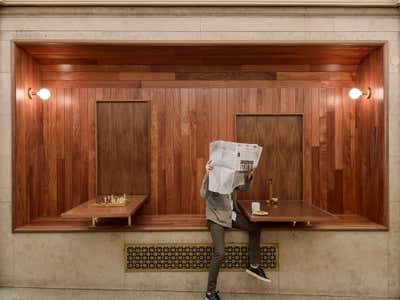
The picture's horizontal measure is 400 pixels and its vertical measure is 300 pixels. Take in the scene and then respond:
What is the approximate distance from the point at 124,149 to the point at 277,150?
82.1 inches

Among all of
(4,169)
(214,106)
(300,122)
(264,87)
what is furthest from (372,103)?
(4,169)

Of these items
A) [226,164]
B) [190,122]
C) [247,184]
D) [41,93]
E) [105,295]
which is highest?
[41,93]

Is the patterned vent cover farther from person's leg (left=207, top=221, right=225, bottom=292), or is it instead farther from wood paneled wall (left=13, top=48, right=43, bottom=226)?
wood paneled wall (left=13, top=48, right=43, bottom=226)

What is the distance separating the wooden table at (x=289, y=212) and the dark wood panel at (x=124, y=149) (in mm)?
1433

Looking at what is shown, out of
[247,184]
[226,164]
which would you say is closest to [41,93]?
[226,164]

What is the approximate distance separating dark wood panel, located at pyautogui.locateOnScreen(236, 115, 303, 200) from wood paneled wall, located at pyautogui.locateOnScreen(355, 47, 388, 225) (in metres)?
0.74

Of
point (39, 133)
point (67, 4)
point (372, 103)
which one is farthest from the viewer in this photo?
point (39, 133)

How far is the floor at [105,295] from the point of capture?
319cm

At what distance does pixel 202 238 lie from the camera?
335 cm

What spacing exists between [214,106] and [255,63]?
30.7 inches

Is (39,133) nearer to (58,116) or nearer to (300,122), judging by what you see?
(58,116)

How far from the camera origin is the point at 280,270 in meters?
3.32

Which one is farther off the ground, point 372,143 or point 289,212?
point 372,143

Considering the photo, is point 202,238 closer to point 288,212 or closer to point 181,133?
point 288,212
